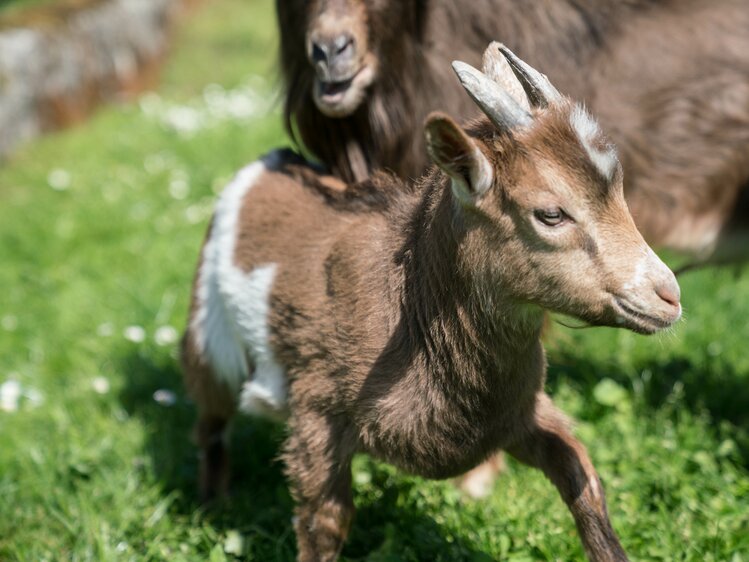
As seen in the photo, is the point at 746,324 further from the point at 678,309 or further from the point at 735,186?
the point at 678,309

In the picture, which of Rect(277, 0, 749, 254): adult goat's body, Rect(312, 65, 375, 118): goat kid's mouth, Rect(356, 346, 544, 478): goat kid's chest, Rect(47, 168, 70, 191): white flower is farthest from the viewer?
Rect(47, 168, 70, 191): white flower

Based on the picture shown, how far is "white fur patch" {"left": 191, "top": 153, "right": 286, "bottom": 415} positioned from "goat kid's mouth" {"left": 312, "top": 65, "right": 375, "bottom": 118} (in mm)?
324

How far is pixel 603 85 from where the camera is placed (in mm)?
4031

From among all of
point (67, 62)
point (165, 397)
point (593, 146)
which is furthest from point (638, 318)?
point (67, 62)

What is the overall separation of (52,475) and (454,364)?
1.98m

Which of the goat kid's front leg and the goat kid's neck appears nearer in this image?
the goat kid's neck

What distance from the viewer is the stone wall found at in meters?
8.16

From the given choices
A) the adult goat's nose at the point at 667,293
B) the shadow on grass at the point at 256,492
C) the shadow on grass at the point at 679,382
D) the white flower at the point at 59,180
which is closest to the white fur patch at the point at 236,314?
A: the shadow on grass at the point at 256,492

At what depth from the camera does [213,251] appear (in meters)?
3.70

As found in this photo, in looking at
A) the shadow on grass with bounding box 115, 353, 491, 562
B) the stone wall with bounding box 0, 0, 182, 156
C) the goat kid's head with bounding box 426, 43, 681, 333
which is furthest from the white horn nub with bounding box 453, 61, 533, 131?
the stone wall with bounding box 0, 0, 182, 156

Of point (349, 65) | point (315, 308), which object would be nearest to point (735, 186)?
point (349, 65)

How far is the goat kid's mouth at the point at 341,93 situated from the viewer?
3.58 metres

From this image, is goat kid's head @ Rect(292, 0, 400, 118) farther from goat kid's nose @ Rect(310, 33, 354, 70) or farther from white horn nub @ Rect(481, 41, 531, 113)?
white horn nub @ Rect(481, 41, 531, 113)

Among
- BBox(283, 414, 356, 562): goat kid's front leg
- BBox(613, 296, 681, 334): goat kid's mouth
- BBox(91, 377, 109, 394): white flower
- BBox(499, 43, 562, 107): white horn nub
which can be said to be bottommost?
BBox(91, 377, 109, 394): white flower
